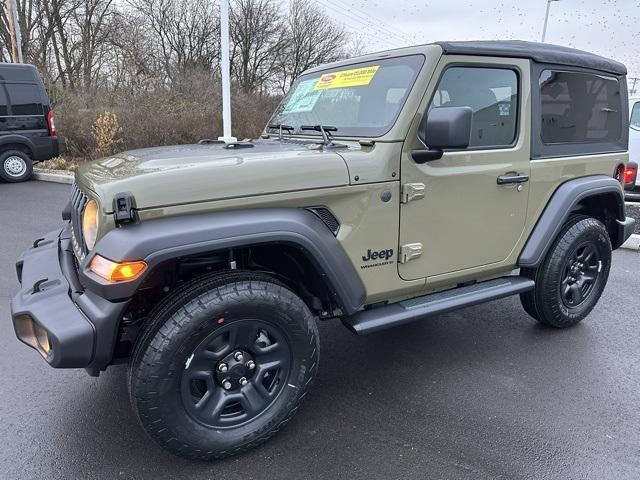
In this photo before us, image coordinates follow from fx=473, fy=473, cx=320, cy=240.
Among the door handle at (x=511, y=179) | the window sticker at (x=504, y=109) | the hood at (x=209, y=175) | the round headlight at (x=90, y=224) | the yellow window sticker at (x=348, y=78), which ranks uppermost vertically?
the yellow window sticker at (x=348, y=78)

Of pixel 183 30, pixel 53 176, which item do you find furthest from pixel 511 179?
pixel 183 30

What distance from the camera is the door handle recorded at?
2.95 m

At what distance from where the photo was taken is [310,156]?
93.7 inches

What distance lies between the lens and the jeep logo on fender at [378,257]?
252 centimetres

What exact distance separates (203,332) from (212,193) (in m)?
0.62

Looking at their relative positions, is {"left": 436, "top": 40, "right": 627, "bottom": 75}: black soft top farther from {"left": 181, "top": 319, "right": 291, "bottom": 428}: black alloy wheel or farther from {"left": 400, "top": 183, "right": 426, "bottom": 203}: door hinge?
{"left": 181, "top": 319, "right": 291, "bottom": 428}: black alloy wheel

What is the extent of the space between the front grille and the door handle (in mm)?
2372

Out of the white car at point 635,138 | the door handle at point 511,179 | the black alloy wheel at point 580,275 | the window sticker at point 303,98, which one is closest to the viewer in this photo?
the door handle at point 511,179

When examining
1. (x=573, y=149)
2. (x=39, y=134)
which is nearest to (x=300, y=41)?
(x=39, y=134)

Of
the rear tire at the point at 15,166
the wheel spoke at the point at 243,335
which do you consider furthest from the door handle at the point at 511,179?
the rear tire at the point at 15,166

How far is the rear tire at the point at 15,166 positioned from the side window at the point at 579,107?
10074 millimetres

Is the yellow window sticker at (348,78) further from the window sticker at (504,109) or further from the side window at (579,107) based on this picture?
the side window at (579,107)

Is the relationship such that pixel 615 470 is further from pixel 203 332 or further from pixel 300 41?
pixel 300 41

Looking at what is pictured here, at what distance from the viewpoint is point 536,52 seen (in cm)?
307
